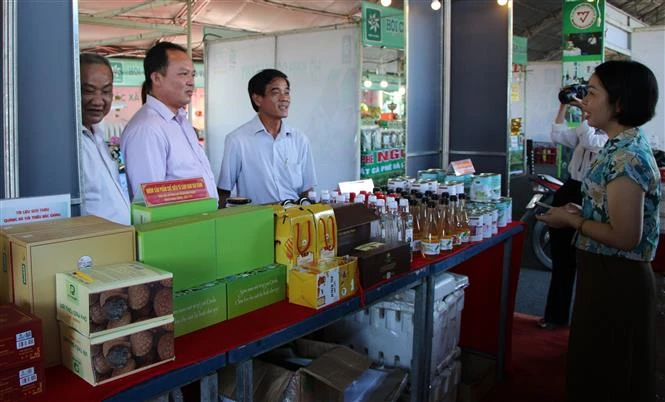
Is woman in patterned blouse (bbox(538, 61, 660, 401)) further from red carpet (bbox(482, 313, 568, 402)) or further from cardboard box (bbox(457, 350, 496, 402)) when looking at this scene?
red carpet (bbox(482, 313, 568, 402))

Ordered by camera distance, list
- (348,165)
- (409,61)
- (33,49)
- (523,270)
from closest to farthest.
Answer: (33,49) → (409,61) → (348,165) → (523,270)

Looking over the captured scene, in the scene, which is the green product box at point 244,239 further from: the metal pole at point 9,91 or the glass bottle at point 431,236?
the glass bottle at point 431,236

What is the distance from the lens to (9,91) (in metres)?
1.55

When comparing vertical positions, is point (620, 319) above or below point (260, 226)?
below

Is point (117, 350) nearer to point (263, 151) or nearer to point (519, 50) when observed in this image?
point (263, 151)

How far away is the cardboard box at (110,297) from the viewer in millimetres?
1169

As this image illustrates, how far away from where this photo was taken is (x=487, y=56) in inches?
185

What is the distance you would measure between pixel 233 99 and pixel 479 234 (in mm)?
4009

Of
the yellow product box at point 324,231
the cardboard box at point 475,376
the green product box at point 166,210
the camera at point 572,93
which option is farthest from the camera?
the camera at point 572,93

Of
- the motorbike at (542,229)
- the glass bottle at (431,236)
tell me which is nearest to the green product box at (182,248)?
the glass bottle at (431,236)

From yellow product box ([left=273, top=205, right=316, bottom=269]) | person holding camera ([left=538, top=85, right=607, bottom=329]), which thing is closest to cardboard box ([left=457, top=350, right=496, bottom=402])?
person holding camera ([left=538, top=85, right=607, bottom=329])

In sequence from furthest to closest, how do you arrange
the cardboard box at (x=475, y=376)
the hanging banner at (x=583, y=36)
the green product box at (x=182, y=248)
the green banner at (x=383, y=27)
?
the hanging banner at (x=583, y=36) → the green banner at (x=383, y=27) → the cardboard box at (x=475, y=376) → the green product box at (x=182, y=248)

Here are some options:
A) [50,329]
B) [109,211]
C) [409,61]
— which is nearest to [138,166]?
[109,211]

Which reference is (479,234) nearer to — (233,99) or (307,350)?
(307,350)
